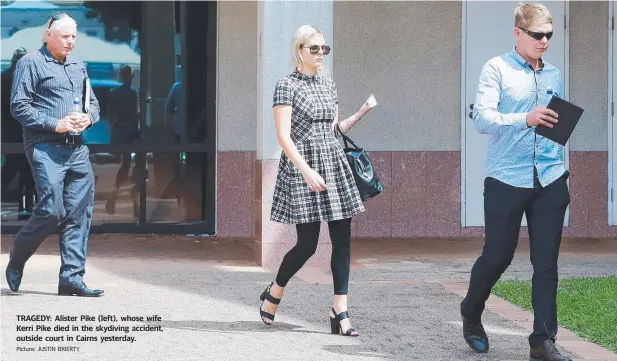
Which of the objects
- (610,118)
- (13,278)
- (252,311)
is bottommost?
(252,311)

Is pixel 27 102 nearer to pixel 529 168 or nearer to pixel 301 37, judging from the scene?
A: pixel 301 37

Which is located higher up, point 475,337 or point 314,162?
point 314,162

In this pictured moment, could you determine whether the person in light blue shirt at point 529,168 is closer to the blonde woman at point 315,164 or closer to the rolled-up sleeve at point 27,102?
the blonde woman at point 315,164

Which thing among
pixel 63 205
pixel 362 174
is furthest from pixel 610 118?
pixel 63 205

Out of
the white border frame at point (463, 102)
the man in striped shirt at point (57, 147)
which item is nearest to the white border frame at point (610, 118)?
the white border frame at point (463, 102)

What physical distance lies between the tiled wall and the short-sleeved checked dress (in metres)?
6.15

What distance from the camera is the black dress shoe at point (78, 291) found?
9.26 m

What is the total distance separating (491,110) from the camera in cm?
674

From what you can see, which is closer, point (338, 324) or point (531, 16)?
point (531, 16)

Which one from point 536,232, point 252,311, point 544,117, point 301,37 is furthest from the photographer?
point 252,311

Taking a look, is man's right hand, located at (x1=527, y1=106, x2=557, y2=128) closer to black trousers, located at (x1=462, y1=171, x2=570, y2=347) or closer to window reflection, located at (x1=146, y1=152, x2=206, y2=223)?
→ black trousers, located at (x1=462, y1=171, x2=570, y2=347)

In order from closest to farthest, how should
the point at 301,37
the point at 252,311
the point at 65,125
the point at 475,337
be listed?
the point at 475,337, the point at 301,37, the point at 252,311, the point at 65,125

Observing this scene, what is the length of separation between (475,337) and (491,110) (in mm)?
1355

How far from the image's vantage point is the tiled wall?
13.9 meters
